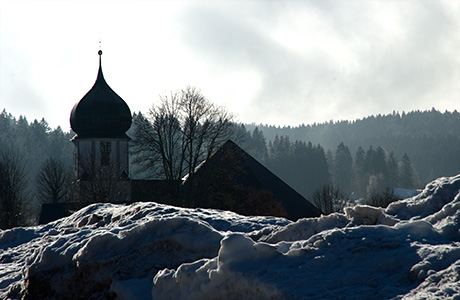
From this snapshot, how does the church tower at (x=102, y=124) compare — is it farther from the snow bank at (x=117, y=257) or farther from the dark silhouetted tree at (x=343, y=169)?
the dark silhouetted tree at (x=343, y=169)

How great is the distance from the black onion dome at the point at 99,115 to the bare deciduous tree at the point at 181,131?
16.6 m

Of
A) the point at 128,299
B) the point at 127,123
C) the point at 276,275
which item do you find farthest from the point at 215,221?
the point at 127,123

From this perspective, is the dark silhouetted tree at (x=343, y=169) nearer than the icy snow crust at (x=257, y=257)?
No

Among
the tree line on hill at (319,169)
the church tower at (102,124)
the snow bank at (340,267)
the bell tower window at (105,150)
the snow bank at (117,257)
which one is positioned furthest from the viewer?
the tree line on hill at (319,169)

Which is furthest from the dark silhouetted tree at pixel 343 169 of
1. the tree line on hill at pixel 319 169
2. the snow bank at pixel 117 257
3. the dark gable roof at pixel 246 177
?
the snow bank at pixel 117 257

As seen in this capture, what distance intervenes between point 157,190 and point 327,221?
29374 millimetres

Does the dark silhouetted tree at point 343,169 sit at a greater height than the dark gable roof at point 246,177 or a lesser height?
greater

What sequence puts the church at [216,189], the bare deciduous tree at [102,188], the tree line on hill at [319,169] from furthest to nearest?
the tree line on hill at [319,169] < the bare deciduous tree at [102,188] < the church at [216,189]

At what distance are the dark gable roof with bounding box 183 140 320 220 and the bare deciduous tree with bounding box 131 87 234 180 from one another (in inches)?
22.7

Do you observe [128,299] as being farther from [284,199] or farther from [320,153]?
[320,153]

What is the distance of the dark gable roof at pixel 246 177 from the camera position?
34.1m

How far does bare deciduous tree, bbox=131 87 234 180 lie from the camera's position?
113 ft

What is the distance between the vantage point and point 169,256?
5.11 meters

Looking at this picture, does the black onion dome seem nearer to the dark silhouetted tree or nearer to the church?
the church
